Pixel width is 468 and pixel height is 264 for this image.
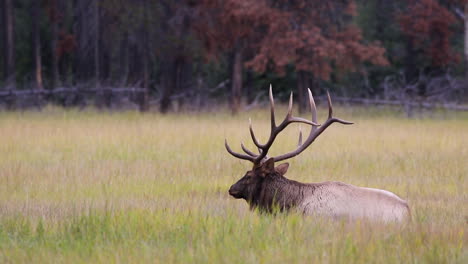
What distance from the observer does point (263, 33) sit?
2794 cm

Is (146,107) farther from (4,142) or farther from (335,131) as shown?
(4,142)

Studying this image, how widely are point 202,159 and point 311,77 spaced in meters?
17.3

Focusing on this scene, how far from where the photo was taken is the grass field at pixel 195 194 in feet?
18.0

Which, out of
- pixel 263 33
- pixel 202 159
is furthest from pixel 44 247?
pixel 263 33

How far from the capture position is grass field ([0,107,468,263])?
5.49 metres

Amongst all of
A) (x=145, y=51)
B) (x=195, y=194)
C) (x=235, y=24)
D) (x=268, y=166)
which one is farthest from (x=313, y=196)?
(x=235, y=24)

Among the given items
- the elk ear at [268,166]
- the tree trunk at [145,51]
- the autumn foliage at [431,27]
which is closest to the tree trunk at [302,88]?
the tree trunk at [145,51]

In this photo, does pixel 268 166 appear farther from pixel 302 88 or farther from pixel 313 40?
pixel 302 88

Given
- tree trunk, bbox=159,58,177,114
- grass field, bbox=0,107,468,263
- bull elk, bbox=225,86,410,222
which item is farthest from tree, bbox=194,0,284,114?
bull elk, bbox=225,86,410,222

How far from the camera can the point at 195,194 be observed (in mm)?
9117

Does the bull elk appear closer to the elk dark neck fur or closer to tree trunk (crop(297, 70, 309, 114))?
the elk dark neck fur

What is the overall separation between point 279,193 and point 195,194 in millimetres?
2040

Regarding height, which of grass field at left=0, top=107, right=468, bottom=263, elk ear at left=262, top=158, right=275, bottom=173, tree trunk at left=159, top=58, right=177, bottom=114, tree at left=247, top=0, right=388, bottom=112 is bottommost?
grass field at left=0, top=107, right=468, bottom=263

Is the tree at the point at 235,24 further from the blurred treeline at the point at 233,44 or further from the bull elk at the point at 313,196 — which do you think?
the bull elk at the point at 313,196
